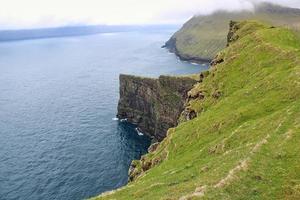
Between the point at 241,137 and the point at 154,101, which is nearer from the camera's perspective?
the point at 241,137

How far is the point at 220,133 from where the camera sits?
69938 mm

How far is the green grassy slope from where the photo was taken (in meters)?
40.7

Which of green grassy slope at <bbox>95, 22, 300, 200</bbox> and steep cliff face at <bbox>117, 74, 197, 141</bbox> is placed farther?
steep cliff face at <bbox>117, 74, 197, 141</bbox>

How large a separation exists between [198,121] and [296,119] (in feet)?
97.2

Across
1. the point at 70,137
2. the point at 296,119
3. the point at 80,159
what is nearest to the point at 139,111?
the point at 70,137

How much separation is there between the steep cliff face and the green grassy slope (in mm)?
42713

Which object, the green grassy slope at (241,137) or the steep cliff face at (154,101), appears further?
the steep cliff face at (154,101)

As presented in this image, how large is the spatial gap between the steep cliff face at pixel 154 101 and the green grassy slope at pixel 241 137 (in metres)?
42.7

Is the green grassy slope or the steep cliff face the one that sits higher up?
the green grassy slope

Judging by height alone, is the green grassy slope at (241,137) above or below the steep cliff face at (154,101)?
above

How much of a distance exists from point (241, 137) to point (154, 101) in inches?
4510

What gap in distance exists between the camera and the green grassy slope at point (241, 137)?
134ft

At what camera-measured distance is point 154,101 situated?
172125 millimetres

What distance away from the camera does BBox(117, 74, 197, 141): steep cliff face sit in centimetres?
15888
